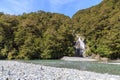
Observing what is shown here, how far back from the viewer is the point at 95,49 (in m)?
56.1

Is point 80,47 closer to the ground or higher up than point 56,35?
closer to the ground

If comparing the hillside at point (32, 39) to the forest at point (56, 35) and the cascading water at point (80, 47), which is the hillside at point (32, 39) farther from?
the cascading water at point (80, 47)

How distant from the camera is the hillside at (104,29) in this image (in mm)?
50625

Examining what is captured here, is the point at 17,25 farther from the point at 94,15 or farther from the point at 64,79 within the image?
the point at 64,79

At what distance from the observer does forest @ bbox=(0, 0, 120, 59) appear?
172 feet

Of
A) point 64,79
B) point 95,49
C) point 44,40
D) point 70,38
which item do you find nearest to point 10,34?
point 44,40

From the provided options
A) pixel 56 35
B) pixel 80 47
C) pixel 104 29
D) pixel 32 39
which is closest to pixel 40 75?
pixel 32 39

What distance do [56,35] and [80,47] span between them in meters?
7.38

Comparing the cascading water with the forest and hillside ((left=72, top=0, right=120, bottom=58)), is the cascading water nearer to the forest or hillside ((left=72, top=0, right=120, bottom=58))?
the forest

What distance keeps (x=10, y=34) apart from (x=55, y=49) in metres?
9.49

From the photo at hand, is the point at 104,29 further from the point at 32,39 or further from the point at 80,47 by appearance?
the point at 32,39

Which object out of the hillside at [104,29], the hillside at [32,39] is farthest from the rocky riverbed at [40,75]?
the hillside at [32,39]

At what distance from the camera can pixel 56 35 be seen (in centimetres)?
5659

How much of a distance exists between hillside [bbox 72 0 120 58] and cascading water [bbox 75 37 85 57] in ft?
6.74
